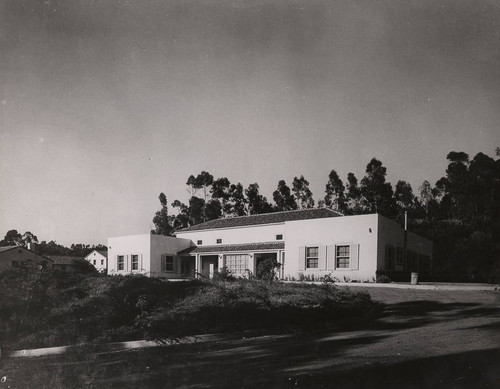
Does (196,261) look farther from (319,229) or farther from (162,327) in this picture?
(162,327)

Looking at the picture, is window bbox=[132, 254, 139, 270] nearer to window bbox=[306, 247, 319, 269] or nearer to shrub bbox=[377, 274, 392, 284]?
window bbox=[306, 247, 319, 269]

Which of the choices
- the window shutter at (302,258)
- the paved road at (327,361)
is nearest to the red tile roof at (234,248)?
the window shutter at (302,258)

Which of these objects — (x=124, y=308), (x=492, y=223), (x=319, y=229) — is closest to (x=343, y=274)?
(x=319, y=229)

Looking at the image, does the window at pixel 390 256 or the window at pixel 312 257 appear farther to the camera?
the window at pixel 312 257

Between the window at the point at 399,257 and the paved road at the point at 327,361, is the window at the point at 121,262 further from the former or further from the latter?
the paved road at the point at 327,361

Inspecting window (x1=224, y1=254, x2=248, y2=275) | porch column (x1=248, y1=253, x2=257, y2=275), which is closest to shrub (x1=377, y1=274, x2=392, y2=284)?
porch column (x1=248, y1=253, x2=257, y2=275)

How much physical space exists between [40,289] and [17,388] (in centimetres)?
496

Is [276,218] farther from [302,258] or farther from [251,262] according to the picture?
[302,258]

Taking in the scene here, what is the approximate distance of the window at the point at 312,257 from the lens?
1002 inches

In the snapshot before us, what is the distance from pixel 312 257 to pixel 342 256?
1.84 metres

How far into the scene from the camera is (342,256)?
80.5 ft

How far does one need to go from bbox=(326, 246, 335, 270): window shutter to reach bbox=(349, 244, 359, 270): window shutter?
0.98 meters

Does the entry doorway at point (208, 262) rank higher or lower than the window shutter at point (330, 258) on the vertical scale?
lower

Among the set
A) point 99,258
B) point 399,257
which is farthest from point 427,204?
point 99,258
